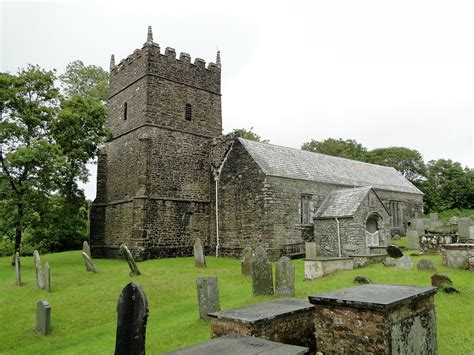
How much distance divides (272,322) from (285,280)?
5.27m

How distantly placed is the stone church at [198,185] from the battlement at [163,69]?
0.24 ft

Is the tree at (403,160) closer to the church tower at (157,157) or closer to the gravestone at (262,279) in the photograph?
the church tower at (157,157)

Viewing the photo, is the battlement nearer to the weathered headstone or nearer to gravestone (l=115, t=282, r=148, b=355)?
the weathered headstone

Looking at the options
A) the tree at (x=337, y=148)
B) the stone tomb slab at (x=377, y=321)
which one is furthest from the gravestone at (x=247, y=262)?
the tree at (x=337, y=148)

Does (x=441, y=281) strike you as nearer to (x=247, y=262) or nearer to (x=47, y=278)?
(x=247, y=262)

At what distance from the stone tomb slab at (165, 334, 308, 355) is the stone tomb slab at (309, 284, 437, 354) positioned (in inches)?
51.6

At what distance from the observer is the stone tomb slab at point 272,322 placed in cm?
463

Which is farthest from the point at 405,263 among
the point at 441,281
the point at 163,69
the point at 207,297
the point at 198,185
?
the point at 163,69

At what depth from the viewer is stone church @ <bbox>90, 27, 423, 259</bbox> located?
2061 cm

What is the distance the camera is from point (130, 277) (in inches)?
587

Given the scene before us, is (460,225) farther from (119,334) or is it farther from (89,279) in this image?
(119,334)

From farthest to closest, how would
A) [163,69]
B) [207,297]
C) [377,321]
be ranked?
1. [163,69]
2. [207,297]
3. [377,321]

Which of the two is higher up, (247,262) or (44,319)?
(247,262)

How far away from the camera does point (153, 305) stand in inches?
444
